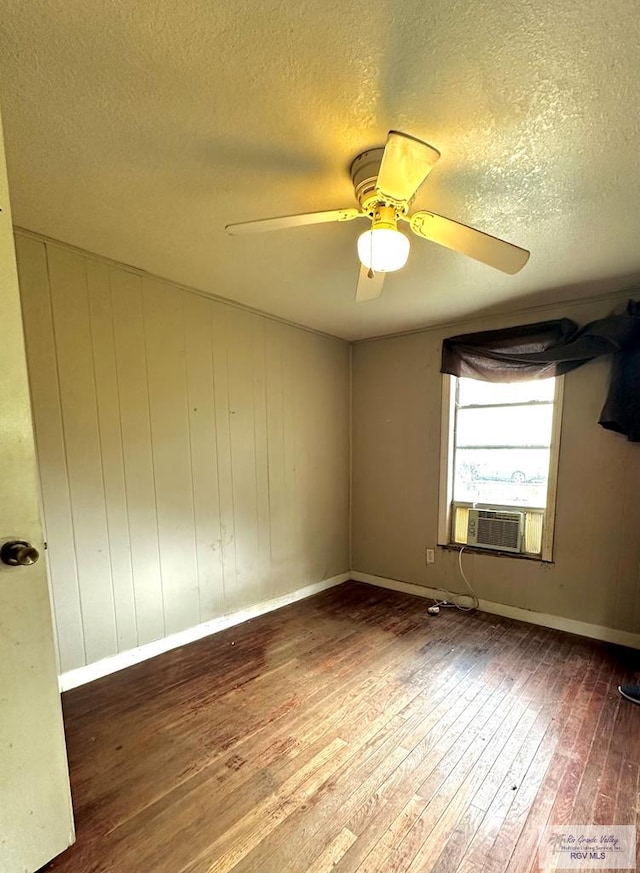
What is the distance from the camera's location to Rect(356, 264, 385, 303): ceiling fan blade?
167 cm

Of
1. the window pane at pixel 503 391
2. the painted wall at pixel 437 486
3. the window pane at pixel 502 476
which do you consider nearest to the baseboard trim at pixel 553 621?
the painted wall at pixel 437 486

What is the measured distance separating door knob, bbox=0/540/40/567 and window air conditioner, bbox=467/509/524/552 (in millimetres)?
2961

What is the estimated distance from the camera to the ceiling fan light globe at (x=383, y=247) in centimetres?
133

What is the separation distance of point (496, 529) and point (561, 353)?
140 centimetres

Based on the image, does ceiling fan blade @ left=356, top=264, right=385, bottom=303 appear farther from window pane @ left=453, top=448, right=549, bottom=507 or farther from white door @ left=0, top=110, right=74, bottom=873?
window pane @ left=453, top=448, right=549, bottom=507

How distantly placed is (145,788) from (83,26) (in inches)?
96.5

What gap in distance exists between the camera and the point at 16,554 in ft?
3.65

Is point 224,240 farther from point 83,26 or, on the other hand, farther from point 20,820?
point 20,820

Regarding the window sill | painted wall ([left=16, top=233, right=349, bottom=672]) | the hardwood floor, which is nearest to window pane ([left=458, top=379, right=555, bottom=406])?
the window sill

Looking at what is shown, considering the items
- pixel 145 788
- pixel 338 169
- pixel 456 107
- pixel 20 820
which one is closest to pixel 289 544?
pixel 145 788

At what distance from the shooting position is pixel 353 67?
1044 millimetres

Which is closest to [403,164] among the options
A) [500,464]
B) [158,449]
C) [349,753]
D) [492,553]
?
[158,449]

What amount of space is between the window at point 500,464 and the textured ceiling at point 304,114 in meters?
1.22

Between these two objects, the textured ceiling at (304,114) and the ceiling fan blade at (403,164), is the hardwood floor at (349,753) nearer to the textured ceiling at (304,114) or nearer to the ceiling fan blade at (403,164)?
the ceiling fan blade at (403,164)
